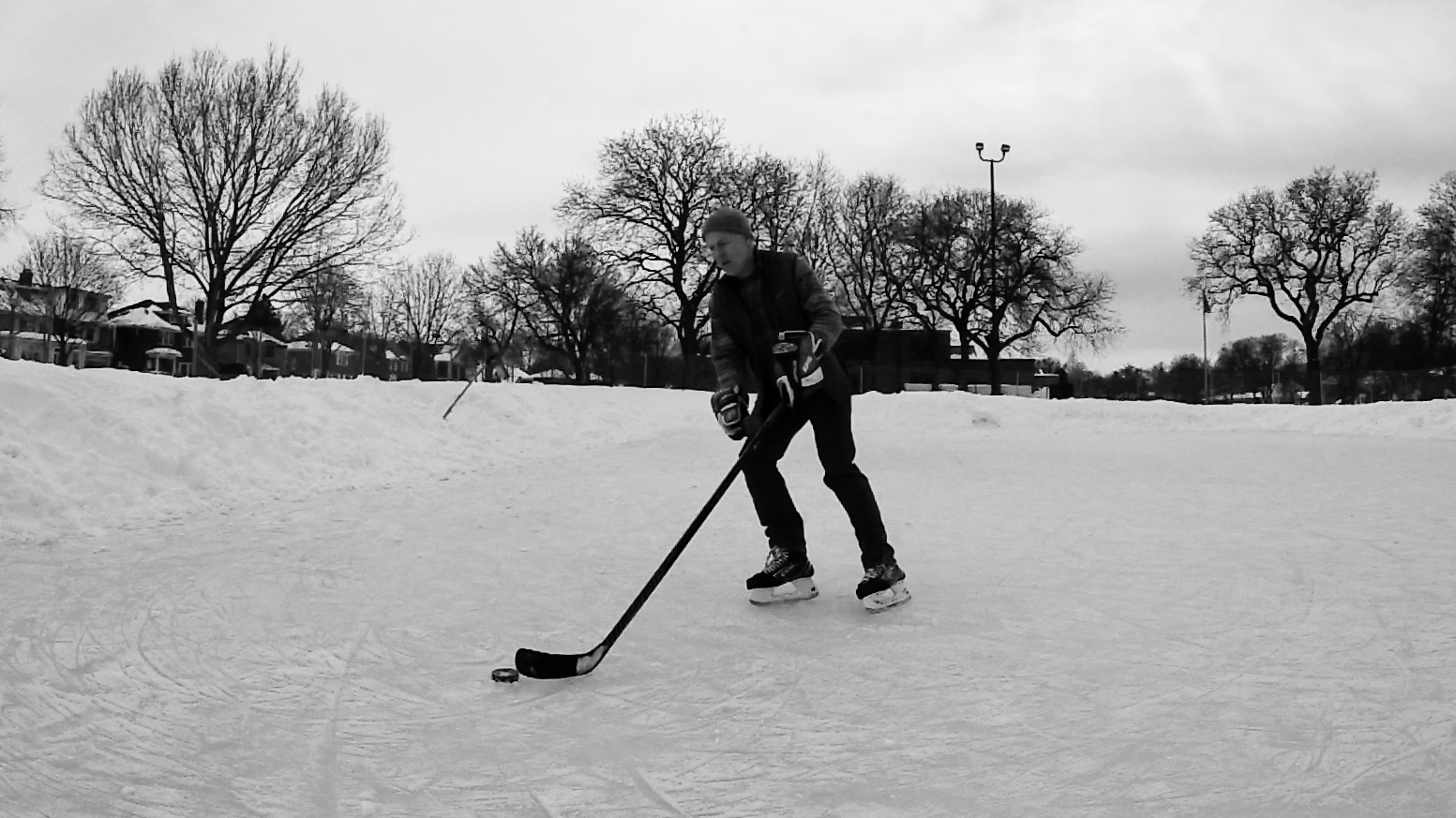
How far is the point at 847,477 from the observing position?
3854mm

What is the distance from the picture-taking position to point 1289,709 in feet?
8.78

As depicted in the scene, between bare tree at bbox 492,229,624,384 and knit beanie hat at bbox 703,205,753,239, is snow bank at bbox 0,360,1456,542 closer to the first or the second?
knit beanie hat at bbox 703,205,753,239

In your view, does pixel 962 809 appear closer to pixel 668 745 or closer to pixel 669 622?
pixel 668 745

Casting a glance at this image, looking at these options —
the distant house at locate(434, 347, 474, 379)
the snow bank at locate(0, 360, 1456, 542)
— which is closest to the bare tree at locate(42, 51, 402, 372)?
the snow bank at locate(0, 360, 1456, 542)

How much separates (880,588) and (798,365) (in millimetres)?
932

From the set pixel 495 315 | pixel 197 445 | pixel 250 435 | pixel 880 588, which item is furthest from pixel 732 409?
pixel 495 315

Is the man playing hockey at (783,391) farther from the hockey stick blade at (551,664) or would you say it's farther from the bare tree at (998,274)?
the bare tree at (998,274)

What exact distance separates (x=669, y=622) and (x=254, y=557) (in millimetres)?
2395

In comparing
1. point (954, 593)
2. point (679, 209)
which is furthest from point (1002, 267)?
point (954, 593)

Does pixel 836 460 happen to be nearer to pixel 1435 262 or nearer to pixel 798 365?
pixel 798 365

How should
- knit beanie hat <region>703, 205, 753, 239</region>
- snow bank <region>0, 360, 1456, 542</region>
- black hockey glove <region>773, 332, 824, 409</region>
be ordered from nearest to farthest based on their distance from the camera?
black hockey glove <region>773, 332, 824, 409</region>
knit beanie hat <region>703, 205, 753, 239</region>
snow bank <region>0, 360, 1456, 542</region>

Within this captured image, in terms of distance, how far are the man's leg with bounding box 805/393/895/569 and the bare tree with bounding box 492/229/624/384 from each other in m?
42.8

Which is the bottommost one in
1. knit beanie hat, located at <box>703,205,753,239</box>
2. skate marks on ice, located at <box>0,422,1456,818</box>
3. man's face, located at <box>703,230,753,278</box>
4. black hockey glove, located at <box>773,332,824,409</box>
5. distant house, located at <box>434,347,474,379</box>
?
skate marks on ice, located at <box>0,422,1456,818</box>

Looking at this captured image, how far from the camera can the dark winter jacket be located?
395cm
